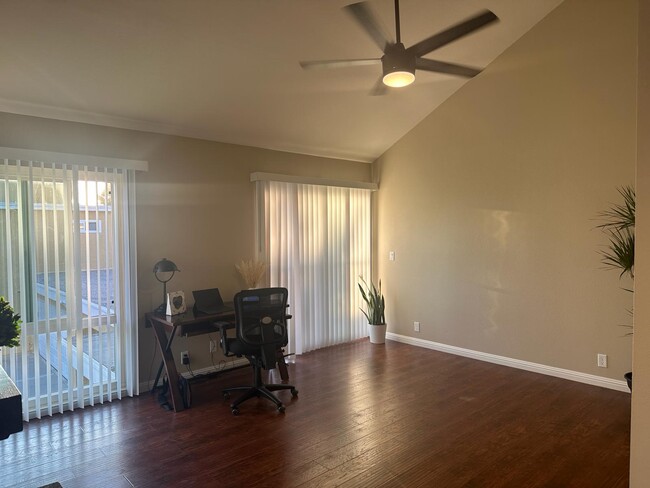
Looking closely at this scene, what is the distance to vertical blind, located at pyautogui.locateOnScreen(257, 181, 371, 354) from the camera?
4941 mm

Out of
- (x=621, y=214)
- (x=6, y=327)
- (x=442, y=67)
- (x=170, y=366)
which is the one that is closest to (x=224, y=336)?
(x=170, y=366)

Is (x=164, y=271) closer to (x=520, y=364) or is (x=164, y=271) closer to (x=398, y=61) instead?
(x=398, y=61)

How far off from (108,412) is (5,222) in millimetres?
1707

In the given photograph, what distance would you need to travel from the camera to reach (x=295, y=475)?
258 cm

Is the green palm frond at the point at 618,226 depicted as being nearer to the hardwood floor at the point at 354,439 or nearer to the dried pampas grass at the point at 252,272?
the hardwood floor at the point at 354,439

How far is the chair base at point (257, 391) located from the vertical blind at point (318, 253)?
1192 millimetres

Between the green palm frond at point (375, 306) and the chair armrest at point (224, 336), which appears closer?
the chair armrest at point (224, 336)

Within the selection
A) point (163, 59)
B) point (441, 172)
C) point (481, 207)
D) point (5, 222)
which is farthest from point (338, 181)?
point (5, 222)

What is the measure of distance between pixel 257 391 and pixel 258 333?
0.51m

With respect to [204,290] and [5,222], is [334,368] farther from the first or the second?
[5,222]

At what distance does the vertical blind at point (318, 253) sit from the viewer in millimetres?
4941

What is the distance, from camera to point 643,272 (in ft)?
6.18

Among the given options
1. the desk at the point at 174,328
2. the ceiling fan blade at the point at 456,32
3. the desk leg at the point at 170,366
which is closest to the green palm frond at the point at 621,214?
the ceiling fan blade at the point at 456,32

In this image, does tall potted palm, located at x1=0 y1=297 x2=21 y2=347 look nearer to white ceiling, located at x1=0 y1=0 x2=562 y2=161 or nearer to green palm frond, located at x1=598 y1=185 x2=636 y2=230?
white ceiling, located at x1=0 y1=0 x2=562 y2=161
